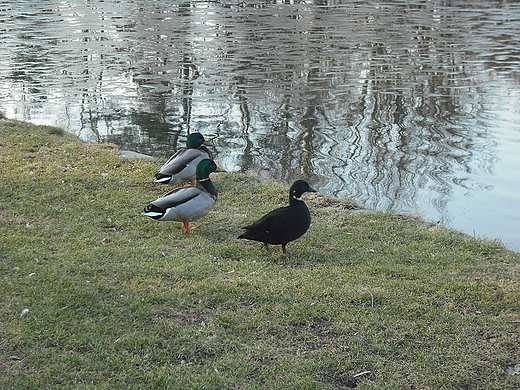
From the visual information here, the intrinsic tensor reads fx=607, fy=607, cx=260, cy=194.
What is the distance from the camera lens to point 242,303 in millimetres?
4473

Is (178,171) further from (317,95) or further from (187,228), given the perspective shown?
(317,95)

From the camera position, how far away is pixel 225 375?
361 cm

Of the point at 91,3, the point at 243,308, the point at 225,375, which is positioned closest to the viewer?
the point at 225,375

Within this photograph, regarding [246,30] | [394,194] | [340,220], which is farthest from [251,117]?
[246,30]

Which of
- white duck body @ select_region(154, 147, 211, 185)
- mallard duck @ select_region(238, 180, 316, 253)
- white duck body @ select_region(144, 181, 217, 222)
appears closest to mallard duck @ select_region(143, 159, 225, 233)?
white duck body @ select_region(144, 181, 217, 222)

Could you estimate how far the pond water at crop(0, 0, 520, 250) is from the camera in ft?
26.6

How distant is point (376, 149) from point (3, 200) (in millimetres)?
5275

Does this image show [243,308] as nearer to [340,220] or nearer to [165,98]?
[340,220]

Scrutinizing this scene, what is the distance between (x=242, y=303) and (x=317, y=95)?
8.29 meters

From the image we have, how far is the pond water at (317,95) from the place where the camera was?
8.10m

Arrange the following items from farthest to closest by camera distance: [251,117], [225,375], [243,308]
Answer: [251,117]
[243,308]
[225,375]

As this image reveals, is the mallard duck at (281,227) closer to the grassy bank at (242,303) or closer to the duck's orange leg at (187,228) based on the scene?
the grassy bank at (242,303)

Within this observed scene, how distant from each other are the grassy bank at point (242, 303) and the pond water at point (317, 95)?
1625 millimetres

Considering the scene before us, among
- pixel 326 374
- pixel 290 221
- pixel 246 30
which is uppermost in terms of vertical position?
pixel 246 30
